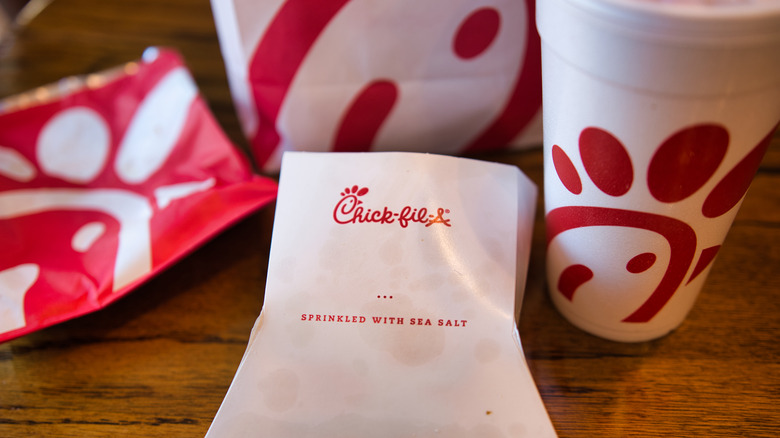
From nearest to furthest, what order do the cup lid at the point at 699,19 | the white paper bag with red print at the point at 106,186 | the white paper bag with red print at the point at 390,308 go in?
the cup lid at the point at 699,19 → the white paper bag with red print at the point at 390,308 → the white paper bag with red print at the point at 106,186

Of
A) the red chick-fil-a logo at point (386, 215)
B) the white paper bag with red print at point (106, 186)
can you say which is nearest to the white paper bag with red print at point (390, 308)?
the red chick-fil-a logo at point (386, 215)

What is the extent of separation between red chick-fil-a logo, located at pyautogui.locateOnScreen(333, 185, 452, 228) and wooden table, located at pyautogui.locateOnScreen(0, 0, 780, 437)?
4.8 inches

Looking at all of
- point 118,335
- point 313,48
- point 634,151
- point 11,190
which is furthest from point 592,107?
point 11,190

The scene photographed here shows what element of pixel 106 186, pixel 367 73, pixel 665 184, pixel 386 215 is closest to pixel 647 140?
pixel 665 184

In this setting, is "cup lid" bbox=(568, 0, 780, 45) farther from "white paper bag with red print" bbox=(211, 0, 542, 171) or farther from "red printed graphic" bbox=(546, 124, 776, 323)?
"white paper bag with red print" bbox=(211, 0, 542, 171)

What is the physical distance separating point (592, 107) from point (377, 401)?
250mm

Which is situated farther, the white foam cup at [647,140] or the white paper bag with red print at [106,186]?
the white paper bag with red print at [106,186]

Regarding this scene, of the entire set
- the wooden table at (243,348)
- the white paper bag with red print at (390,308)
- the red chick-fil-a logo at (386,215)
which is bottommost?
the wooden table at (243,348)

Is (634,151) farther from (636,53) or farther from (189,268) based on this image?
(189,268)

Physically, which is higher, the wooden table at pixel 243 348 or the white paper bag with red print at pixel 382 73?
the white paper bag with red print at pixel 382 73

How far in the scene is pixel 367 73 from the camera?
1.95 feet

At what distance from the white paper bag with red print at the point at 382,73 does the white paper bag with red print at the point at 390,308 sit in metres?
0.12

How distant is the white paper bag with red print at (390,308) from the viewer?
43cm

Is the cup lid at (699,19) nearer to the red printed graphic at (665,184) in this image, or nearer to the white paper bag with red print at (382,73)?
the red printed graphic at (665,184)
